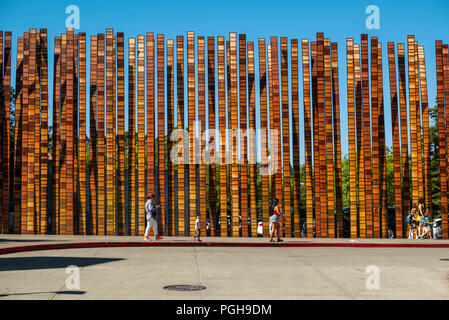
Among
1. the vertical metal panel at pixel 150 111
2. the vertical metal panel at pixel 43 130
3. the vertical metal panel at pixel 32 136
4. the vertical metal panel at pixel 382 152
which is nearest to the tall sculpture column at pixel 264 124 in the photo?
the vertical metal panel at pixel 150 111

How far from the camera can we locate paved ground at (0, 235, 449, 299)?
7.81 meters

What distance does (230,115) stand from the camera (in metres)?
20.5

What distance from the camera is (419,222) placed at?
20.1 m

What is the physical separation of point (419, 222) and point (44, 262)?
45.7 ft

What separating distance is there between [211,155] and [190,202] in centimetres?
187

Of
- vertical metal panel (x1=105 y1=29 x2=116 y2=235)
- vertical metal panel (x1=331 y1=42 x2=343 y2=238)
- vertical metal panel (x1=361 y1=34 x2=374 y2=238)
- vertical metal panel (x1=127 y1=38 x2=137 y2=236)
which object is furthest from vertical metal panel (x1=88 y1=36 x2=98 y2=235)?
vertical metal panel (x1=361 y1=34 x2=374 y2=238)

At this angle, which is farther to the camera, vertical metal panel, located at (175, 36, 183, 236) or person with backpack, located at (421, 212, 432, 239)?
person with backpack, located at (421, 212, 432, 239)

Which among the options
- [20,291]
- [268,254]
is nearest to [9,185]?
[268,254]

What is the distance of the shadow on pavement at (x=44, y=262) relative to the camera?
1035 cm

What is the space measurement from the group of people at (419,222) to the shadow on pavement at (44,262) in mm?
12193

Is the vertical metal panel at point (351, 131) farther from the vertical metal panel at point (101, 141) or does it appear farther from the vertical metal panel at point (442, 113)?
the vertical metal panel at point (101, 141)

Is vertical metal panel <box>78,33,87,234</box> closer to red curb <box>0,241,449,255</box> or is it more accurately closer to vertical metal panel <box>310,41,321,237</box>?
red curb <box>0,241,449,255</box>

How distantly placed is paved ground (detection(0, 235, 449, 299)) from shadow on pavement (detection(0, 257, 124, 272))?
18 mm
